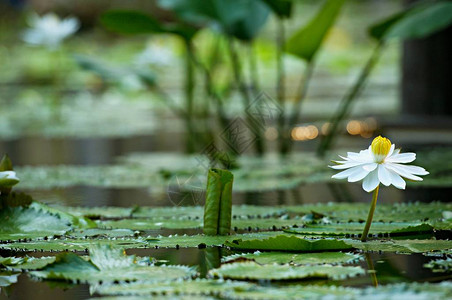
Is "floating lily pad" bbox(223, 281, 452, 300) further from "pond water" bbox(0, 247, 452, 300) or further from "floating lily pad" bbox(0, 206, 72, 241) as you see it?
"floating lily pad" bbox(0, 206, 72, 241)

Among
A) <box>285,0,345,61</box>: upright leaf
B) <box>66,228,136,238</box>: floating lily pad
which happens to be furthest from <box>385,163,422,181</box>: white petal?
<box>285,0,345,61</box>: upright leaf

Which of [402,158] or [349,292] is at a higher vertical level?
[402,158]

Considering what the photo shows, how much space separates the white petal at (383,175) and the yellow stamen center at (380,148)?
0.05 ft

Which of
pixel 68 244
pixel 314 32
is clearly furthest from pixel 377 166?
pixel 314 32

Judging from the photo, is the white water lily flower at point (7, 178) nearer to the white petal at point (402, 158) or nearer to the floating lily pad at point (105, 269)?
the floating lily pad at point (105, 269)

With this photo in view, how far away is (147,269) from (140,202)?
1.01 metres

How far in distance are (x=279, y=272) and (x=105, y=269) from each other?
0.24 meters

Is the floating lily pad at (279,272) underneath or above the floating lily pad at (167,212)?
underneath

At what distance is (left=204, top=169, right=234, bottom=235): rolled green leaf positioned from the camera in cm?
139

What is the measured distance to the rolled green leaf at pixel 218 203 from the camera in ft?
4.57

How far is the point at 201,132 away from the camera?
12.7ft

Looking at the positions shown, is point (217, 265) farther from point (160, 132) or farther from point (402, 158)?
point (160, 132)

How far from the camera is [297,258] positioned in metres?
1.20

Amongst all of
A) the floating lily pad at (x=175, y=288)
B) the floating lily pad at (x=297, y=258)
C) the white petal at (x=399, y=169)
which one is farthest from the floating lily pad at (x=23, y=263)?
the white petal at (x=399, y=169)
